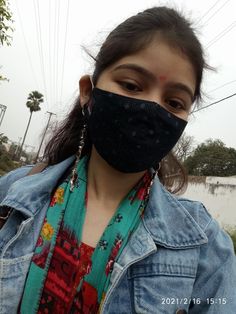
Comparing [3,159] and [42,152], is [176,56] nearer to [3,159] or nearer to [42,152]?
[42,152]

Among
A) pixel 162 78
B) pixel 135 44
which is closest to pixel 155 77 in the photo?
pixel 162 78

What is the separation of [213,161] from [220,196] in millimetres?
23155

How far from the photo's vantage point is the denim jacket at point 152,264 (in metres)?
1.22

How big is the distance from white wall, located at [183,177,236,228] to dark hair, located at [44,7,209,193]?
13.0 metres

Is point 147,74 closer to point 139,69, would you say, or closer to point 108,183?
point 139,69

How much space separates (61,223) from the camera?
1296mm

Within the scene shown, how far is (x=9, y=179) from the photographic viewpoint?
5.03ft

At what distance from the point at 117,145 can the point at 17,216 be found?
475 mm

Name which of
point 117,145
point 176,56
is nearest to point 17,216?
point 117,145

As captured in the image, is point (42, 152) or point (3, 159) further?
point (3, 159)

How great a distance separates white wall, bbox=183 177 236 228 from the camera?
14.4m

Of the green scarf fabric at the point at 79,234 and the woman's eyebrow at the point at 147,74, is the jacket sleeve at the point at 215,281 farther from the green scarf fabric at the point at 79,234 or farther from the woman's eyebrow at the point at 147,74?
the woman's eyebrow at the point at 147,74

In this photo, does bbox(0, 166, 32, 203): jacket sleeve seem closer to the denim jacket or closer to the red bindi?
the denim jacket

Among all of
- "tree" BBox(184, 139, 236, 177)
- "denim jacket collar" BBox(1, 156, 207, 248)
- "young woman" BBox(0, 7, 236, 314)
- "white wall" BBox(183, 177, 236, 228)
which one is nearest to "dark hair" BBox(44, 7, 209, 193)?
"young woman" BBox(0, 7, 236, 314)
